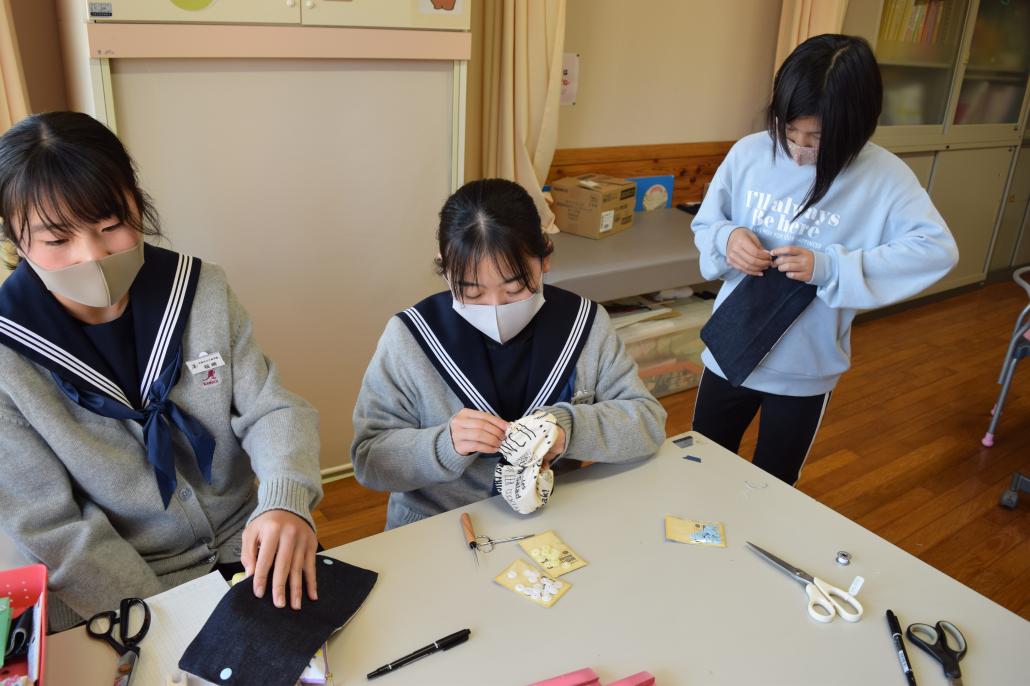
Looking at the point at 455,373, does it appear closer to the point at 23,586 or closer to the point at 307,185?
the point at 23,586

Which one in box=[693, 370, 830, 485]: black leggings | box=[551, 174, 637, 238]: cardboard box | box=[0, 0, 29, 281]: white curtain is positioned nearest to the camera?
box=[0, 0, 29, 281]: white curtain

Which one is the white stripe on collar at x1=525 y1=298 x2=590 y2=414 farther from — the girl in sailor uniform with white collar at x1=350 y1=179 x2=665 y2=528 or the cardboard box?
the cardboard box

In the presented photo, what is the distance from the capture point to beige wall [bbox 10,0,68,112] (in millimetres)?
1862

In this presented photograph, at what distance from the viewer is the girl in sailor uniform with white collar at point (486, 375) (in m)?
1.28

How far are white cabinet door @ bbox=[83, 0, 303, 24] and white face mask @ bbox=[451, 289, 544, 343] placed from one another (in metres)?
1.02

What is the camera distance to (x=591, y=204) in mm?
3006

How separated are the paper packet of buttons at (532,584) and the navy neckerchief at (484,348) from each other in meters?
0.37

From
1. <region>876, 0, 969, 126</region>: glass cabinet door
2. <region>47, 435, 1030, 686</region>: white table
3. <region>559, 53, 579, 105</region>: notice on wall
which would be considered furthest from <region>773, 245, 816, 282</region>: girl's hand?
<region>876, 0, 969, 126</region>: glass cabinet door

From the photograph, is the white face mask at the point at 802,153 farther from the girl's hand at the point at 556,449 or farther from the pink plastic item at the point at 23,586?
the pink plastic item at the point at 23,586

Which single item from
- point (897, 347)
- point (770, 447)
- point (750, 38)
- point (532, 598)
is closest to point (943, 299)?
point (897, 347)

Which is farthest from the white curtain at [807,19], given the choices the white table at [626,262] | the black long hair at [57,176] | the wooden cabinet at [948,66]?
the black long hair at [57,176]

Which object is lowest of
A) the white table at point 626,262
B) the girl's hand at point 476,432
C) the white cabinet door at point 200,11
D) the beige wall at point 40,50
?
the white table at point 626,262

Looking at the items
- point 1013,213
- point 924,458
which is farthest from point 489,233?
point 1013,213

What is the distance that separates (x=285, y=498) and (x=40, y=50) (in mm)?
1534
